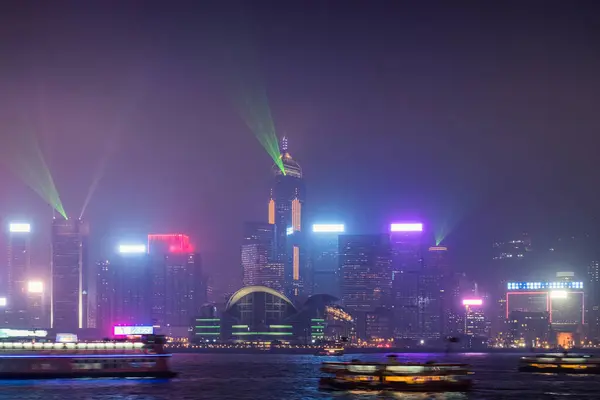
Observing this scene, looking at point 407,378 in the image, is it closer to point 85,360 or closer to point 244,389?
point 244,389

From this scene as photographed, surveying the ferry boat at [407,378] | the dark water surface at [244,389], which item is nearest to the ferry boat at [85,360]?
the dark water surface at [244,389]

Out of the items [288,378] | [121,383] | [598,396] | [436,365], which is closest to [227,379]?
[288,378]

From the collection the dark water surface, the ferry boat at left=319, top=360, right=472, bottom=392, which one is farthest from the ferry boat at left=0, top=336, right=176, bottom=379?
the ferry boat at left=319, top=360, right=472, bottom=392

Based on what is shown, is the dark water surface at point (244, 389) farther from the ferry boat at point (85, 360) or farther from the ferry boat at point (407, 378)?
the ferry boat at point (85, 360)

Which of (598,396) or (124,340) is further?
(124,340)

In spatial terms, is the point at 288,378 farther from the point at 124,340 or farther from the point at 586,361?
the point at 586,361

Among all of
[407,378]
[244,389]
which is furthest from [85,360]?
[407,378]

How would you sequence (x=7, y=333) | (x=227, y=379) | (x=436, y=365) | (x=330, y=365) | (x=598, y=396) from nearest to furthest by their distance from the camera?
(x=598, y=396)
(x=436, y=365)
(x=330, y=365)
(x=227, y=379)
(x=7, y=333)
